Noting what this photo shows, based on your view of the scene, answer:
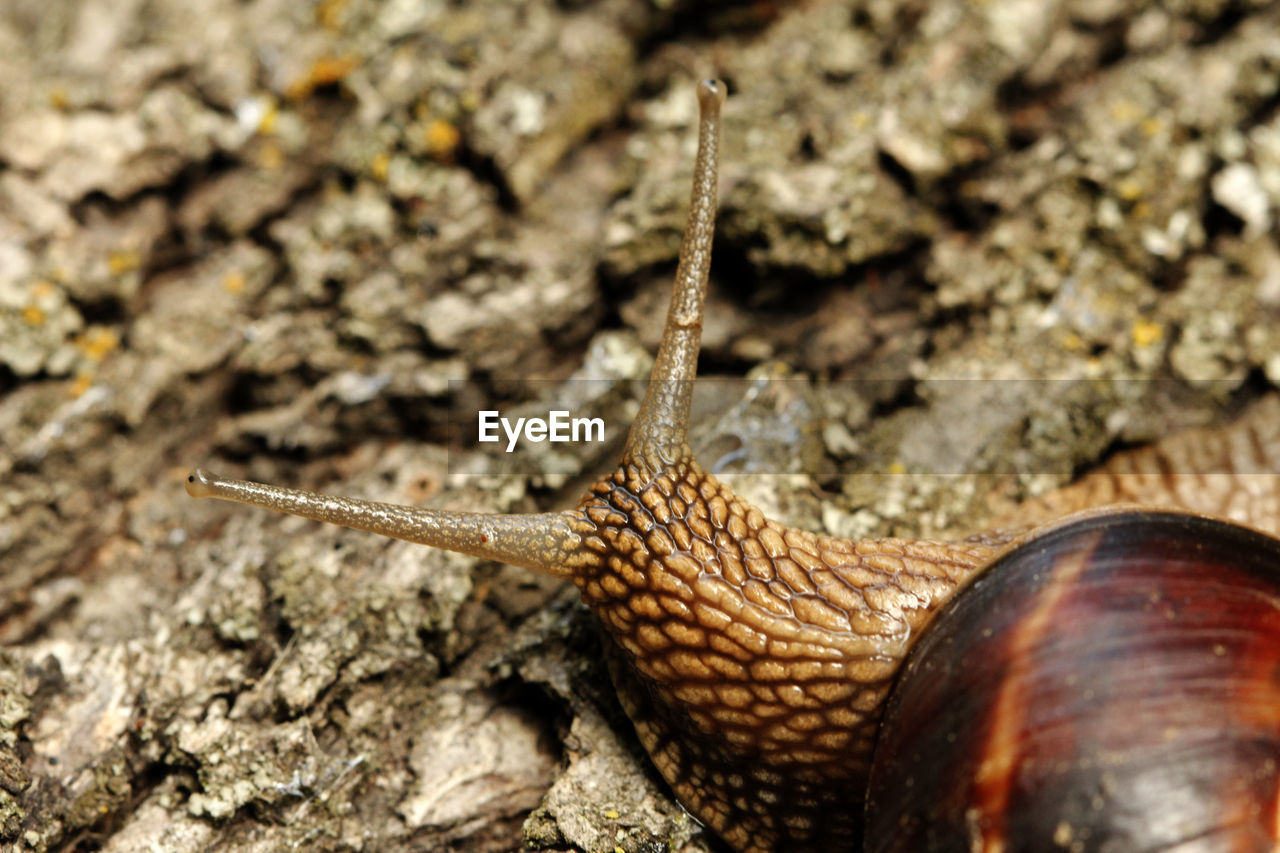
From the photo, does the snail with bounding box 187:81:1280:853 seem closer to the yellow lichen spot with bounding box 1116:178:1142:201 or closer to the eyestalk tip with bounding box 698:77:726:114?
the eyestalk tip with bounding box 698:77:726:114

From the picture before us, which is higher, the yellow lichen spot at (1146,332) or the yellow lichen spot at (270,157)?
the yellow lichen spot at (270,157)

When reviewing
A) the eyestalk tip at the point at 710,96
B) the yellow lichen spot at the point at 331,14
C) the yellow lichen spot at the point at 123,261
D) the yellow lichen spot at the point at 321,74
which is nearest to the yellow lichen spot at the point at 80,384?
A: the yellow lichen spot at the point at 123,261

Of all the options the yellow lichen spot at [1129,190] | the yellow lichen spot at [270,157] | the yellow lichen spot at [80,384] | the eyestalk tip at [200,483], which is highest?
the yellow lichen spot at [1129,190]

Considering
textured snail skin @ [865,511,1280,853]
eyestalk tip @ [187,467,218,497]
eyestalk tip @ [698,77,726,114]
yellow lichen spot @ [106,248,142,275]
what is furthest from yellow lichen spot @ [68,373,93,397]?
textured snail skin @ [865,511,1280,853]

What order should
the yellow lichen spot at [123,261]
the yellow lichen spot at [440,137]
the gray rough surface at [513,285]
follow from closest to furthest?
the gray rough surface at [513,285] → the yellow lichen spot at [123,261] → the yellow lichen spot at [440,137]

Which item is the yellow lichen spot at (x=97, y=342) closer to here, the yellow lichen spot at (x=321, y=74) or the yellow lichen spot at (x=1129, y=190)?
the yellow lichen spot at (x=321, y=74)

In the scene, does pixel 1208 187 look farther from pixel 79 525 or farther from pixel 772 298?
pixel 79 525
